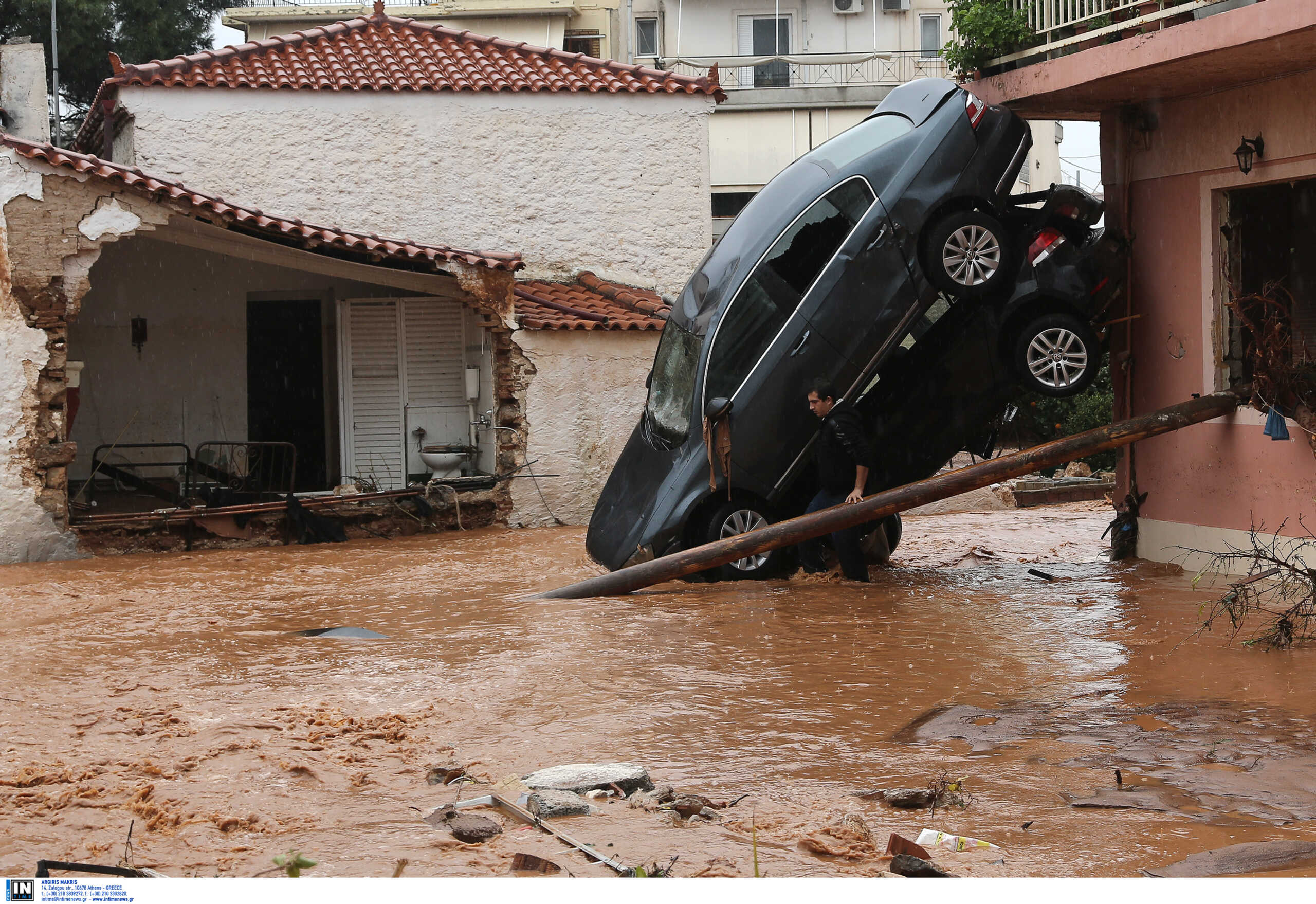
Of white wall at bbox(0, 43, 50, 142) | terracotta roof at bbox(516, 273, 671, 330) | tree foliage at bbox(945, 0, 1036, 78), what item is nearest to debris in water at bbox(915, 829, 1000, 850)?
tree foliage at bbox(945, 0, 1036, 78)

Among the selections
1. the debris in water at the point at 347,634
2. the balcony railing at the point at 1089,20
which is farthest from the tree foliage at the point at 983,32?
the debris in water at the point at 347,634

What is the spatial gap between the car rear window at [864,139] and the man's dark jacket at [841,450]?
1981 millimetres

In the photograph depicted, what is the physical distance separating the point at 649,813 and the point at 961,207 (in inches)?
254

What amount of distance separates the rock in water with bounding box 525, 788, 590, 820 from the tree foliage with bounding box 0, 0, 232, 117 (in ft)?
91.0

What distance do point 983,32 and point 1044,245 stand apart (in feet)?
7.07

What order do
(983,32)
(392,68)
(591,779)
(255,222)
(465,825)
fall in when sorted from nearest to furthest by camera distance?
(465,825) → (591,779) → (983,32) → (255,222) → (392,68)

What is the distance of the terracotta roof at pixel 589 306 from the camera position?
15594mm

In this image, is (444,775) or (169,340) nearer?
(444,775)

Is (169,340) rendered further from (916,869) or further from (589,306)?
(916,869)

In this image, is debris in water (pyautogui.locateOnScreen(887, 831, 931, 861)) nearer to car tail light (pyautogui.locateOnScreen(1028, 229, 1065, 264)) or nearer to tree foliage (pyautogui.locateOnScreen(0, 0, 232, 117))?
car tail light (pyautogui.locateOnScreen(1028, 229, 1065, 264))

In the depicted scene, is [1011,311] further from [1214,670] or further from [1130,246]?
[1214,670]

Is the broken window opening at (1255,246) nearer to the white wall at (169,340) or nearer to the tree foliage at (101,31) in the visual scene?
the white wall at (169,340)

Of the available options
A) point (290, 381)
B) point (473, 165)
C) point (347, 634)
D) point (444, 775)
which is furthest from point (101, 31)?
point (444, 775)

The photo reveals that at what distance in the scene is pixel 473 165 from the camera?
17.6 metres
